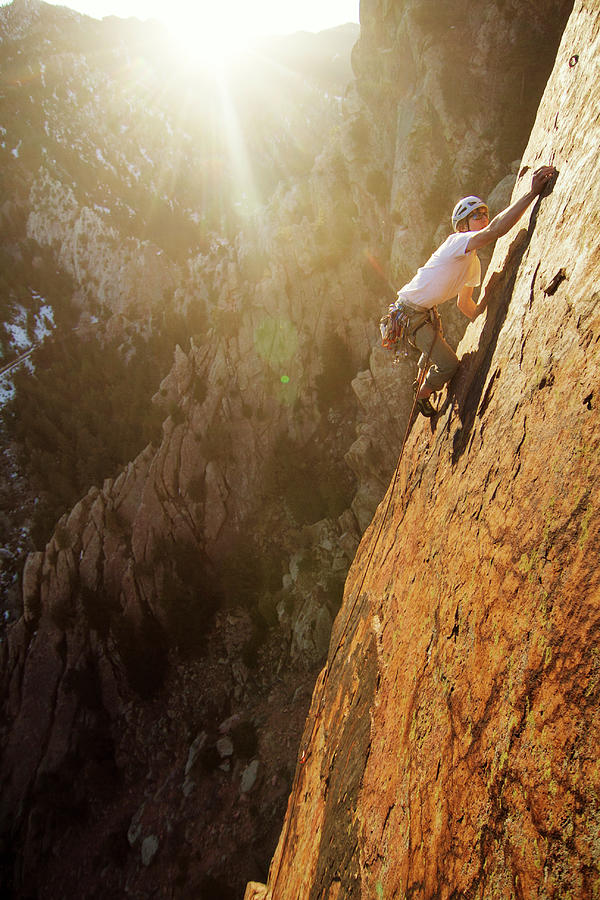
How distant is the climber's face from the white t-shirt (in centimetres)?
23

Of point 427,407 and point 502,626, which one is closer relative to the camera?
point 502,626

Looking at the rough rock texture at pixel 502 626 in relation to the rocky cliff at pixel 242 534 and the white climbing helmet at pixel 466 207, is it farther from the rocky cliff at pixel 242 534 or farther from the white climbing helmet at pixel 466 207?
the rocky cliff at pixel 242 534

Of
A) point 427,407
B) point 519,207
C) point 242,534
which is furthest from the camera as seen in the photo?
point 242,534

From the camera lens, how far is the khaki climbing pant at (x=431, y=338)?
19.0 ft

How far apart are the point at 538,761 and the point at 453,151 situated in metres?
22.4

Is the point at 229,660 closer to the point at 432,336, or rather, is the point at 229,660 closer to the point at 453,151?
the point at 432,336

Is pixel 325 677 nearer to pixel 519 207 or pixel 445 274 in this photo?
pixel 445 274

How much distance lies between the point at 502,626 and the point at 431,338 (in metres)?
4.24

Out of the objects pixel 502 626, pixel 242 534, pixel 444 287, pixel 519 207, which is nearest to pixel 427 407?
pixel 444 287

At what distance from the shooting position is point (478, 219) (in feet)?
17.3

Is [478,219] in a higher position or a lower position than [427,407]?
higher

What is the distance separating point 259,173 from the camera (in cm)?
5656

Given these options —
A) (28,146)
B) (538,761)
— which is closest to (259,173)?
(28,146)

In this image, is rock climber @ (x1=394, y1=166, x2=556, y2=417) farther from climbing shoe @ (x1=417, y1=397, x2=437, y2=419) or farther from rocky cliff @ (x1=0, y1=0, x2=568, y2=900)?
rocky cliff @ (x1=0, y1=0, x2=568, y2=900)
